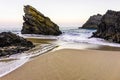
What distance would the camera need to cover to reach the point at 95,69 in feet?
25.7

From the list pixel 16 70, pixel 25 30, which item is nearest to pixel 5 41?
pixel 16 70

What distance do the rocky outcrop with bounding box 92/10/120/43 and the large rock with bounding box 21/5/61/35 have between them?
1267 centimetres

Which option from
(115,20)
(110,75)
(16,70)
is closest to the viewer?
(110,75)

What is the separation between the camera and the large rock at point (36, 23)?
3878cm

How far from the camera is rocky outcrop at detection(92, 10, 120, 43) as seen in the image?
2282 centimetres

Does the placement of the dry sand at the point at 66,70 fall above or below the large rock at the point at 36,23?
below

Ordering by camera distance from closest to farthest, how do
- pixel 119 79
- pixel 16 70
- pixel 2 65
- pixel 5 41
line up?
pixel 119 79 < pixel 16 70 < pixel 2 65 < pixel 5 41

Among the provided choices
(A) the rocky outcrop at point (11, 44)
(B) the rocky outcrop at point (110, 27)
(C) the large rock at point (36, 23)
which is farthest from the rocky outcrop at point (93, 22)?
(A) the rocky outcrop at point (11, 44)

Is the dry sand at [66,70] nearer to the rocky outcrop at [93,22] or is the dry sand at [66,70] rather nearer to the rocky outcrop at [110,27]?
the rocky outcrop at [110,27]

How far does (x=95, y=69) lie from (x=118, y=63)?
165 cm

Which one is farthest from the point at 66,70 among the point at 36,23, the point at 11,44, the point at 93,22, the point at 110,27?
the point at 93,22

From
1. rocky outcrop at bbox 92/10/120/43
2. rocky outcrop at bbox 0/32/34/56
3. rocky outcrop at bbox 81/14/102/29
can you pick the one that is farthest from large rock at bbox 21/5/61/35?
rocky outcrop at bbox 81/14/102/29

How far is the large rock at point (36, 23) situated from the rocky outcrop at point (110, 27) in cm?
1267

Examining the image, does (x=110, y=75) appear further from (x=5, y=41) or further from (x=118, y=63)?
(x=5, y=41)
